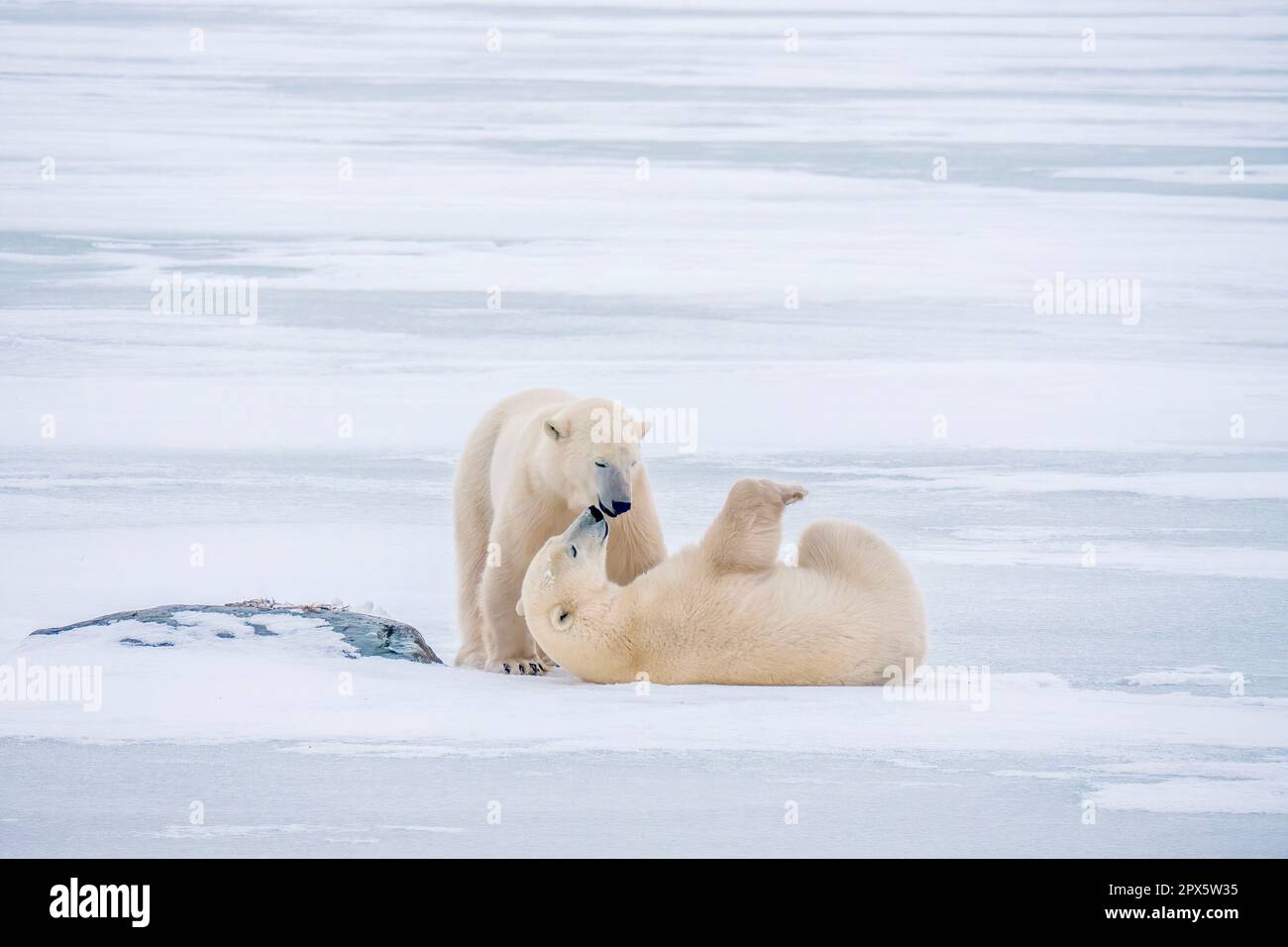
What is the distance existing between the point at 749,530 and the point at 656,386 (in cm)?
400

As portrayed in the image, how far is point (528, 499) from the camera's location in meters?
4.68

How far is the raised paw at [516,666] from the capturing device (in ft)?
15.4

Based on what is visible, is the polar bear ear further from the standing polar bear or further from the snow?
the snow

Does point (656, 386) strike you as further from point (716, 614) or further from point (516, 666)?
point (716, 614)

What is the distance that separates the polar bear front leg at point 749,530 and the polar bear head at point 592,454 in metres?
0.27

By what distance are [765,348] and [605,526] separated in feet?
16.7

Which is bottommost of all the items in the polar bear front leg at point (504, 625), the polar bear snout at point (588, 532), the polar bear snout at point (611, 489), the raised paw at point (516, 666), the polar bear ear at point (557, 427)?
the raised paw at point (516, 666)

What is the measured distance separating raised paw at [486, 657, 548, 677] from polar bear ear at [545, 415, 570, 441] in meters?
0.66

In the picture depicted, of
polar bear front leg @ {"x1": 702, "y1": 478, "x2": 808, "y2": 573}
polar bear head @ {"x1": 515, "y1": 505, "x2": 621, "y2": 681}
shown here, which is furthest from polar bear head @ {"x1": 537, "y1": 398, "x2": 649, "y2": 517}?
polar bear front leg @ {"x1": 702, "y1": 478, "x2": 808, "y2": 573}

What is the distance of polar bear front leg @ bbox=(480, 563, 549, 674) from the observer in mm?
4707

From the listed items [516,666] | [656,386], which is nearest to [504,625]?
[516,666]

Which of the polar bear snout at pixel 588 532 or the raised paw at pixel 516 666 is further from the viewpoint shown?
the raised paw at pixel 516 666

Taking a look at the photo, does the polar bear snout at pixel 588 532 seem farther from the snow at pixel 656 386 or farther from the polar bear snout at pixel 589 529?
the snow at pixel 656 386

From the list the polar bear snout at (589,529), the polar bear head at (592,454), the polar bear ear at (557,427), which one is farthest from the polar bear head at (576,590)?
the polar bear ear at (557,427)
